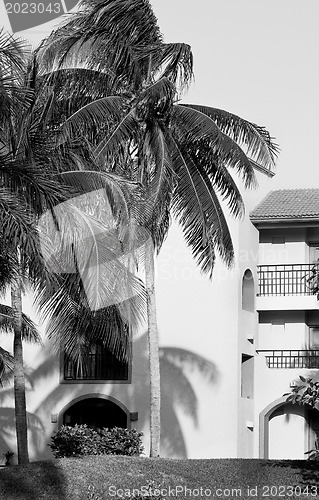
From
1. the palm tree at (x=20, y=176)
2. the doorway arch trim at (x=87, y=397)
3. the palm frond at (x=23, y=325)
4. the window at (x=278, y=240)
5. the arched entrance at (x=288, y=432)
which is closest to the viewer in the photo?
the palm tree at (x=20, y=176)

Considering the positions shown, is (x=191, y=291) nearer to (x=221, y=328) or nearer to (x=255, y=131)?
(x=221, y=328)

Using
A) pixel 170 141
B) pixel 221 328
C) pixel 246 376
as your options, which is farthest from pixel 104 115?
pixel 246 376

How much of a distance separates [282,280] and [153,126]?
37.0 ft

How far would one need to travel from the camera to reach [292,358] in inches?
1428

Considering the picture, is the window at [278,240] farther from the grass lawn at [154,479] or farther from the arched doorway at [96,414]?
the grass lawn at [154,479]

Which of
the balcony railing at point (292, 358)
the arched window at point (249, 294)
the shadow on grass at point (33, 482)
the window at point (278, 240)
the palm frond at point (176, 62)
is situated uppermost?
the palm frond at point (176, 62)

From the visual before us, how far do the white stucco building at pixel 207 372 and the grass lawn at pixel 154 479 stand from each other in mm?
7594

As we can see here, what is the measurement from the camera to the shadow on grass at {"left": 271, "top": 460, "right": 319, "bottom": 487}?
924 inches

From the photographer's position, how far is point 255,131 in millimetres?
26859

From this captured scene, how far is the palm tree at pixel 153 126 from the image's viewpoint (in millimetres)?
25734

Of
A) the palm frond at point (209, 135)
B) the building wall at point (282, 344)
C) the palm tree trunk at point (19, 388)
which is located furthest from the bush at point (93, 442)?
the palm frond at point (209, 135)

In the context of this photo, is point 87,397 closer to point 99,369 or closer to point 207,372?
point 99,369

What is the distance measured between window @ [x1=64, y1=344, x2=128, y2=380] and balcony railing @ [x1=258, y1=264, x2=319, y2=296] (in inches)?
225

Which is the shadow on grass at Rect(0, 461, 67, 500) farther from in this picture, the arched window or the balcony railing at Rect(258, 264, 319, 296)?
the balcony railing at Rect(258, 264, 319, 296)
